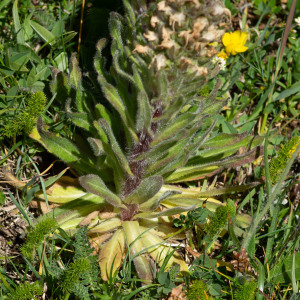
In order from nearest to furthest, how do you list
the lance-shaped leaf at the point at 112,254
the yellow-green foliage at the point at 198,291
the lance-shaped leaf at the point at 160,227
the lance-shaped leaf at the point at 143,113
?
the lance-shaped leaf at the point at 143,113 → the yellow-green foliage at the point at 198,291 → the lance-shaped leaf at the point at 112,254 → the lance-shaped leaf at the point at 160,227

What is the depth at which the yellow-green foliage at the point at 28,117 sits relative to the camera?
3283mm

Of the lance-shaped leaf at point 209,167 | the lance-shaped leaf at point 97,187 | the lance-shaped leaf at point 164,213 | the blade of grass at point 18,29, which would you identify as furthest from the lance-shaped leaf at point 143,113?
the blade of grass at point 18,29

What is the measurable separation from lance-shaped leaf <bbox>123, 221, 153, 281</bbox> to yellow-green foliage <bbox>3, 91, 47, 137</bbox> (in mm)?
1118

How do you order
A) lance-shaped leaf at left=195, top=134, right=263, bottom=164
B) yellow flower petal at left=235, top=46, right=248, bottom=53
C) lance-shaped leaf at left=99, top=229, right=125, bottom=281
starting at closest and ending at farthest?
lance-shaped leaf at left=99, top=229, right=125, bottom=281
lance-shaped leaf at left=195, top=134, right=263, bottom=164
yellow flower petal at left=235, top=46, right=248, bottom=53

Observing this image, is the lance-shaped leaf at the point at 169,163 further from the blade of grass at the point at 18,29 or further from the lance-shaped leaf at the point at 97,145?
the blade of grass at the point at 18,29

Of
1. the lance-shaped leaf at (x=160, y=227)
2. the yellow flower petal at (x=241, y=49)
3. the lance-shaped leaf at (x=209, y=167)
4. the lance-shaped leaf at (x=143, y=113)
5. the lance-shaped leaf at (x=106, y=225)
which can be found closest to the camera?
the lance-shaped leaf at (x=143, y=113)

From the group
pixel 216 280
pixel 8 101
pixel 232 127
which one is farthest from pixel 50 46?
pixel 216 280

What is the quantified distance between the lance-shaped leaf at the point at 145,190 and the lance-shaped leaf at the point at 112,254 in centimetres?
28

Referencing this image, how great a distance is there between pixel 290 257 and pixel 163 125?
146 cm

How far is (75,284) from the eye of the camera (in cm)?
266

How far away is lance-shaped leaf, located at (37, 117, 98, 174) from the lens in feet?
10.6

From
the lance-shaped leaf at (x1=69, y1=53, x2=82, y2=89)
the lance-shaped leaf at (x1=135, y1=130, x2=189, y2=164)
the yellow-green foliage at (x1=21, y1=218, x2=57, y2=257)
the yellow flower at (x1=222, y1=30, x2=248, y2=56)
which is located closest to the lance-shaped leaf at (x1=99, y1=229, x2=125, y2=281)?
the yellow-green foliage at (x1=21, y1=218, x2=57, y2=257)

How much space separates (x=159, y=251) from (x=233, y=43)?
7.48 ft

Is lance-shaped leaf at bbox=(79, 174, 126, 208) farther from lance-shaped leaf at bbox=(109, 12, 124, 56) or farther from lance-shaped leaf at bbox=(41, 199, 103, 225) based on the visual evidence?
lance-shaped leaf at bbox=(109, 12, 124, 56)
